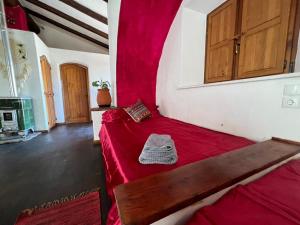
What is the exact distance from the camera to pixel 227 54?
1.73m

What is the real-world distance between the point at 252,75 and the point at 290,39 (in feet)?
1.22

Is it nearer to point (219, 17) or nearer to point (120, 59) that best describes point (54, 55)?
point (120, 59)

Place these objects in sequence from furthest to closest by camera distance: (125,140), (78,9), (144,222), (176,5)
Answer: (78,9) < (176,5) < (125,140) < (144,222)

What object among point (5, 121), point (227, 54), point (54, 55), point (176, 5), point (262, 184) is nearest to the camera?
point (262, 184)

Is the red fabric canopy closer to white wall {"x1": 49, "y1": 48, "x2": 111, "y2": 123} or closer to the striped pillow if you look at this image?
white wall {"x1": 49, "y1": 48, "x2": 111, "y2": 123}

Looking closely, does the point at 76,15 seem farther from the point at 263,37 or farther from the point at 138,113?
the point at 263,37

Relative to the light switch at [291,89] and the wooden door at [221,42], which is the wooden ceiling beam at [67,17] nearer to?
the wooden door at [221,42]

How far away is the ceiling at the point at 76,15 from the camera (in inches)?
146

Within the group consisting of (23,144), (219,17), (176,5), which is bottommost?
(23,144)

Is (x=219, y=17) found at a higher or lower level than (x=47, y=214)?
higher

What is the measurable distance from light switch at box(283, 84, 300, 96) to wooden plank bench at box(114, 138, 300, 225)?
40 cm

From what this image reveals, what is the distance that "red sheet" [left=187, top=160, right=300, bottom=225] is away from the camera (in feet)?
1.57

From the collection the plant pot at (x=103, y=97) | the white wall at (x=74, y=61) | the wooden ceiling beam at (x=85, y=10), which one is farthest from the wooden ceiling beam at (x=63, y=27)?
the plant pot at (x=103, y=97)

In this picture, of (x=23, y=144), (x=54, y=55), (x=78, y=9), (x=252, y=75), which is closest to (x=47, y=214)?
(x=252, y=75)
